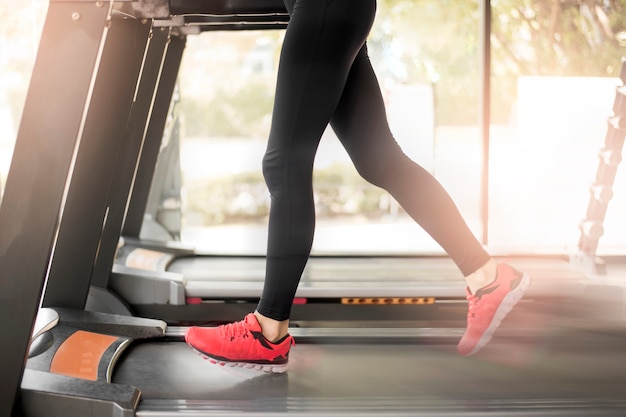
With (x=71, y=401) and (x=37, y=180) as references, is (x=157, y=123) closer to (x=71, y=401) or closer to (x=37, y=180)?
(x=37, y=180)

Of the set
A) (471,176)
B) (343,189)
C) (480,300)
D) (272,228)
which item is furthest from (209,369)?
(343,189)

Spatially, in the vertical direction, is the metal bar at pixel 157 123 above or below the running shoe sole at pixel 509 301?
above

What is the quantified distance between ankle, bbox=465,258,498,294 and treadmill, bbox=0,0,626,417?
9.3 inches

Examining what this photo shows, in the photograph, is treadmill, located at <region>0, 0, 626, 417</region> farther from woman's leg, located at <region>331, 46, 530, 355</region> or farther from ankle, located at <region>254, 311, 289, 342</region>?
woman's leg, located at <region>331, 46, 530, 355</region>

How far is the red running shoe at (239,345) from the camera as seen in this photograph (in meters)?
1.52

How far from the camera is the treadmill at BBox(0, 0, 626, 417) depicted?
1.31 m

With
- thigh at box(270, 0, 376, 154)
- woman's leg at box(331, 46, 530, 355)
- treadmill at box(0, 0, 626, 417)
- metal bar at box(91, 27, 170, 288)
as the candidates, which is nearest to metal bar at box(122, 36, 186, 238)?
metal bar at box(91, 27, 170, 288)

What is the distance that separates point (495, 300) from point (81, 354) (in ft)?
3.24

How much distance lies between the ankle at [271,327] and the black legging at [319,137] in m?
0.02

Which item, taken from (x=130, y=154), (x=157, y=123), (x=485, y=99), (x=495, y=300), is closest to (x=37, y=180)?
(x=495, y=300)

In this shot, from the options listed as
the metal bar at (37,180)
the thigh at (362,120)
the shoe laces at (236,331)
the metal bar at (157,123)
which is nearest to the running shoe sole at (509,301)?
the thigh at (362,120)

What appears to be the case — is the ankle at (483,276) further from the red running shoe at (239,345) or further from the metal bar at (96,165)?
the metal bar at (96,165)

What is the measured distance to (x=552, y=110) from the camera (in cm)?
471

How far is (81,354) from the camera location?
1623 millimetres
